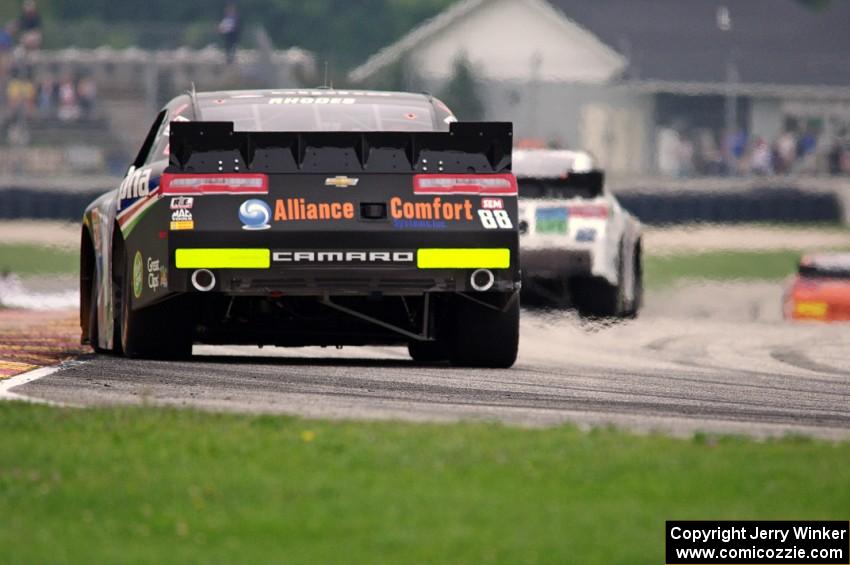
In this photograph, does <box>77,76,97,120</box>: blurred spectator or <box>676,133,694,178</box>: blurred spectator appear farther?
<box>77,76,97,120</box>: blurred spectator

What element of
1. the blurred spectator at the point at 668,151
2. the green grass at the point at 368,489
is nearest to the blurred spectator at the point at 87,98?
the blurred spectator at the point at 668,151

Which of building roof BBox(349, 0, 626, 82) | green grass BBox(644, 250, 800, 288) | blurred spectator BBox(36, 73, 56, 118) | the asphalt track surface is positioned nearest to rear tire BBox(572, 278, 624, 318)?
the asphalt track surface

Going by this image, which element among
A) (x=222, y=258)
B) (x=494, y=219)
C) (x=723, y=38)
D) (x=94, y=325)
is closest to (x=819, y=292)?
(x=94, y=325)

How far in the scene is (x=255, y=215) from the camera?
1070 centimetres

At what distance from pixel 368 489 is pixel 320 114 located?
5327mm

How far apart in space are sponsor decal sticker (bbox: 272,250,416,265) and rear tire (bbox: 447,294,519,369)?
2.02ft

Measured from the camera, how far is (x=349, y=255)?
10727mm

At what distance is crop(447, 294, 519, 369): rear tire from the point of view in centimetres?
1134

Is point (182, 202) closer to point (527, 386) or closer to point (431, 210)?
point (431, 210)

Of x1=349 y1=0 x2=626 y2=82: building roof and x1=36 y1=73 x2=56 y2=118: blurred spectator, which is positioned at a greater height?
x1=349 y1=0 x2=626 y2=82: building roof

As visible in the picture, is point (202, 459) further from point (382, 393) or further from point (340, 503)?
point (382, 393)

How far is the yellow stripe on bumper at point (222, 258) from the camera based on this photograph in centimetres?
1062

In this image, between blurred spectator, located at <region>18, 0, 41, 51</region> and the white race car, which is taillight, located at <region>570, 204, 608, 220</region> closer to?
the white race car

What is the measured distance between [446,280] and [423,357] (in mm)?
1683
